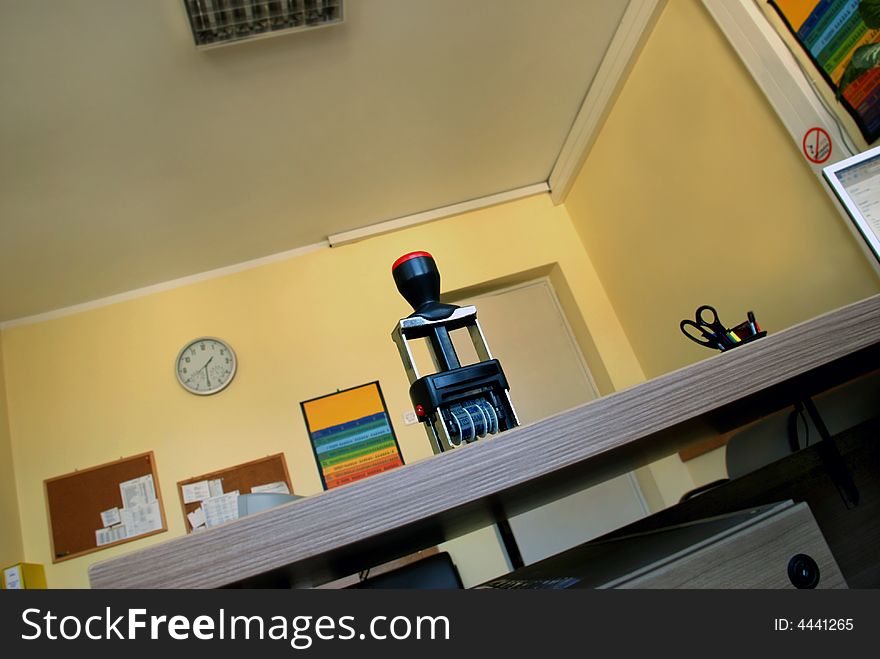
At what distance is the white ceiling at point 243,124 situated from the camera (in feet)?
8.16

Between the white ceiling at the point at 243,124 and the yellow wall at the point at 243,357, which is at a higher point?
the white ceiling at the point at 243,124

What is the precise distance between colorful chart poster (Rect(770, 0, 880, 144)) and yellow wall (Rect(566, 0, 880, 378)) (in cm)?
27

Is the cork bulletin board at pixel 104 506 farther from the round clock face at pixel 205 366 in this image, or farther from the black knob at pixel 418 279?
the black knob at pixel 418 279

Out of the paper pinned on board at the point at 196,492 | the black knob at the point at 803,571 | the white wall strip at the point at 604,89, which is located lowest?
the black knob at the point at 803,571

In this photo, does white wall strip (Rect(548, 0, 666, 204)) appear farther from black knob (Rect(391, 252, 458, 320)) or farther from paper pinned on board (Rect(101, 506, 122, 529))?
paper pinned on board (Rect(101, 506, 122, 529))

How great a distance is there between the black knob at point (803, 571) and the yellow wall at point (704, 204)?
7.24 feet

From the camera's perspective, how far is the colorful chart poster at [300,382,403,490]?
3.86 m

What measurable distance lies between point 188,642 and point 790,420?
1.08 meters

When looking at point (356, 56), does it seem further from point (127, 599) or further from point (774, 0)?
point (127, 599)

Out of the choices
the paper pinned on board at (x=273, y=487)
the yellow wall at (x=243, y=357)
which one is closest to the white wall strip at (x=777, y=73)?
the yellow wall at (x=243, y=357)

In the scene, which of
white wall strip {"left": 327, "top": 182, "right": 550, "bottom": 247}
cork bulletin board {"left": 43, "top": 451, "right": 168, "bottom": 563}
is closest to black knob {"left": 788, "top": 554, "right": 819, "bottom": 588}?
cork bulletin board {"left": 43, "top": 451, "right": 168, "bottom": 563}

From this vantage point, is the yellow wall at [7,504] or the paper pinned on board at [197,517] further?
the paper pinned on board at [197,517]

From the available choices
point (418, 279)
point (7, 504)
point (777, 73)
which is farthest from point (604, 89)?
point (7, 504)

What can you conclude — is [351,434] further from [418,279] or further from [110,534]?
[418,279]
